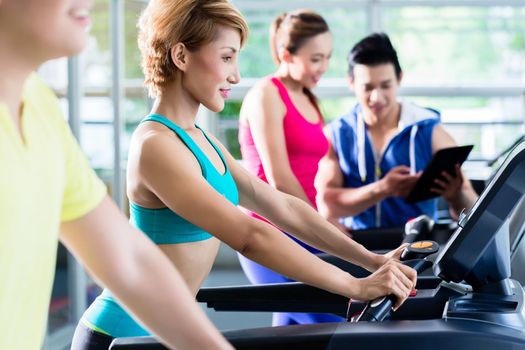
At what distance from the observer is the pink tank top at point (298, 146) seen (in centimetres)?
276

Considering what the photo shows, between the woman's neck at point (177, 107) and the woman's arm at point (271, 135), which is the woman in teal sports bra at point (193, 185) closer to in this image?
the woman's neck at point (177, 107)

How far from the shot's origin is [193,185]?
1.41 m

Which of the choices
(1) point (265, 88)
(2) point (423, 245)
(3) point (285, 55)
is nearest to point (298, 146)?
(1) point (265, 88)

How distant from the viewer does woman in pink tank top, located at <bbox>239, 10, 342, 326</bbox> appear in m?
2.65

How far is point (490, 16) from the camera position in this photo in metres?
5.75

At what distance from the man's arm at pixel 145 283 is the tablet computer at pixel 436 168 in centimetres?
176

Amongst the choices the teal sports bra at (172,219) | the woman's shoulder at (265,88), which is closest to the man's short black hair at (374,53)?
the woman's shoulder at (265,88)

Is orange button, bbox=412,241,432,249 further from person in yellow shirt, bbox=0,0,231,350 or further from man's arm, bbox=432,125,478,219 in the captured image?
man's arm, bbox=432,125,478,219

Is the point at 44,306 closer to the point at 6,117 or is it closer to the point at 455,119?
the point at 6,117

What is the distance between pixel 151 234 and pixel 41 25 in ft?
2.29

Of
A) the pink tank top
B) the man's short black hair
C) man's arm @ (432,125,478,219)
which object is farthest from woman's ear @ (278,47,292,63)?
man's arm @ (432,125,478,219)

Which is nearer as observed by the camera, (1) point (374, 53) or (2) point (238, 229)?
(2) point (238, 229)

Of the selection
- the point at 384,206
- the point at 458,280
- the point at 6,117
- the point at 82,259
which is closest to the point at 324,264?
the point at 458,280

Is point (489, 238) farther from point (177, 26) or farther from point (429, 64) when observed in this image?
point (429, 64)
